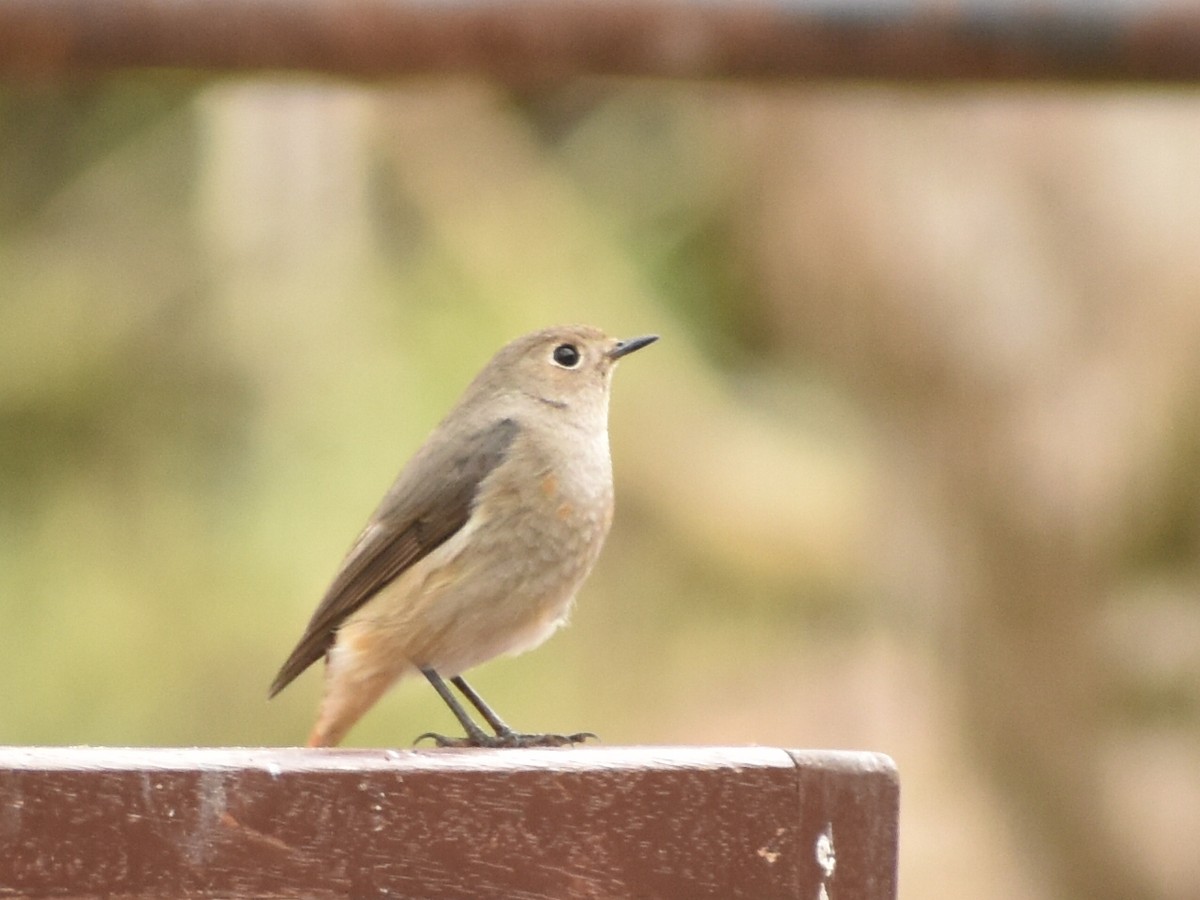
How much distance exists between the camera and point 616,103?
32.2 ft

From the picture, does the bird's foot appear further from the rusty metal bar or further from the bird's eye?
the rusty metal bar

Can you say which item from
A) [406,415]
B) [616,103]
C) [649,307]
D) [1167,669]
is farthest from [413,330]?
[1167,669]

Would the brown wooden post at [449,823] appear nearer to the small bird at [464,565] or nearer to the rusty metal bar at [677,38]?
the rusty metal bar at [677,38]

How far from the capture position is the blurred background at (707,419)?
7711 mm

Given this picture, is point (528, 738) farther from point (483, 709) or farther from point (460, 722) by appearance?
point (483, 709)

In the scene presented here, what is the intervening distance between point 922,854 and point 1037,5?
Answer: 5.88 meters

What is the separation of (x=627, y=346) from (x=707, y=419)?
3.78 metres

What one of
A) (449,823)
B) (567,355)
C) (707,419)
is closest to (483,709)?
(567,355)

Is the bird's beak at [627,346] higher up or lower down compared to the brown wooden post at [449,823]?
higher up

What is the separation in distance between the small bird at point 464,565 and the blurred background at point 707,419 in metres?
3.03

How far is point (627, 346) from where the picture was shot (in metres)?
4.82

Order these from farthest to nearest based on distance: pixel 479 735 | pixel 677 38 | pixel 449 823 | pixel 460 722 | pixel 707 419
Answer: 1. pixel 707 419
2. pixel 460 722
3. pixel 479 735
4. pixel 677 38
5. pixel 449 823

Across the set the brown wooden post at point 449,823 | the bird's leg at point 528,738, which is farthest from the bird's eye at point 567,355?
the brown wooden post at point 449,823

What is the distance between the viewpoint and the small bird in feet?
14.0
